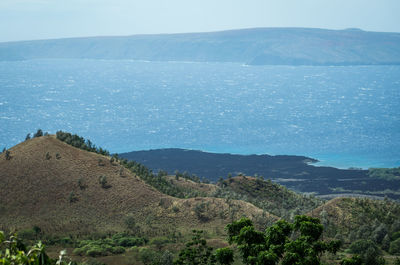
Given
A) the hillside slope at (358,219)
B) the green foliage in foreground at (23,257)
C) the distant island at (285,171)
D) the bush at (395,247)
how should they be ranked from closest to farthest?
the green foliage in foreground at (23,257) < the bush at (395,247) < the hillside slope at (358,219) < the distant island at (285,171)

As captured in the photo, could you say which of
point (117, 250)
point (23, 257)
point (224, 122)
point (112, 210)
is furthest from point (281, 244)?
point (224, 122)

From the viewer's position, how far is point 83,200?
1490 inches

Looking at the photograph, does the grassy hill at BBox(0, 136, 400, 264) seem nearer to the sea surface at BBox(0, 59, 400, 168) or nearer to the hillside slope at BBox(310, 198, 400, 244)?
the hillside slope at BBox(310, 198, 400, 244)

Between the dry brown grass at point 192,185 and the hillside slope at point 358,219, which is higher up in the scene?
the dry brown grass at point 192,185

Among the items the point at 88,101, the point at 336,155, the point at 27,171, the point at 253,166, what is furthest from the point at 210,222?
the point at 88,101

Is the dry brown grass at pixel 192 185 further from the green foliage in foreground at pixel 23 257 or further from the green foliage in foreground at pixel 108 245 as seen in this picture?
the green foliage in foreground at pixel 23 257

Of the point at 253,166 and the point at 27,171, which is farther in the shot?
the point at 253,166

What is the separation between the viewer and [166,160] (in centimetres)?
9231

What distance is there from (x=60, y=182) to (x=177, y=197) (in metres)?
9.79

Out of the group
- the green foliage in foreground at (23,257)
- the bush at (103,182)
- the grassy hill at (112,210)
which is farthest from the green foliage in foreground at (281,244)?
the bush at (103,182)

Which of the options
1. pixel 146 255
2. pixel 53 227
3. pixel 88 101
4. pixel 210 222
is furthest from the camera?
pixel 88 101

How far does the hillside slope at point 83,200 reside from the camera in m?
35.2

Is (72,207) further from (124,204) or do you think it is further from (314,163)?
(314,163)

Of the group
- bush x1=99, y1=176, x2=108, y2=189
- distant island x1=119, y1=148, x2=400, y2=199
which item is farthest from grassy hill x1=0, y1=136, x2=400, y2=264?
distant island x1=119, y1=148, x2=400, y2=199
